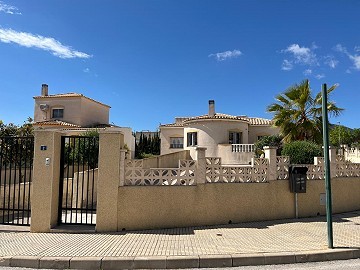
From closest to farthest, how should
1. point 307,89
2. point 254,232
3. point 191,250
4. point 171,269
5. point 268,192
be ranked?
1. point 171,269
2. point 191,250
3. point 254,232
4. point 268,192
5. point 307,89

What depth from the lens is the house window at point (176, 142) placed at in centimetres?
3047

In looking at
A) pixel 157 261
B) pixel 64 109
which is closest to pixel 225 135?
pixel 64 109

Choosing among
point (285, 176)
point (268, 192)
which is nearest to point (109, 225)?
point (268, 192)

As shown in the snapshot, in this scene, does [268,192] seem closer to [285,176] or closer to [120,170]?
[285,176]

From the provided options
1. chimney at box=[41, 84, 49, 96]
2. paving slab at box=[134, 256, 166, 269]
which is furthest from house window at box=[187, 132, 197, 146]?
paving slab at box=[134, 256, 166, 269]

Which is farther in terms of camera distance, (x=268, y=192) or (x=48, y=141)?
(x=268, y=192)

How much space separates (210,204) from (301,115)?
11.3 meters

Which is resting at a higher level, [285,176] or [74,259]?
[285,176]

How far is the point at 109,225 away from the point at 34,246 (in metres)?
1.81

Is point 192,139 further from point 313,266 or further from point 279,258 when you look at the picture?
point 313,266

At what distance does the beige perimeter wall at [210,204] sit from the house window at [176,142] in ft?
71.2

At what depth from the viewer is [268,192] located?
28.1ft

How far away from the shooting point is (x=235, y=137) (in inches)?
974

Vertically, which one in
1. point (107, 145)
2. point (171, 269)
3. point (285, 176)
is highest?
point (107, 145)
